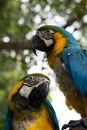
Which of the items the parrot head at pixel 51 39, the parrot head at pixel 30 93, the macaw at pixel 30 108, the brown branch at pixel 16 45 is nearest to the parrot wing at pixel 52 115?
the macaw at pixel 30 108

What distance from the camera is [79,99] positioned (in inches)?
150

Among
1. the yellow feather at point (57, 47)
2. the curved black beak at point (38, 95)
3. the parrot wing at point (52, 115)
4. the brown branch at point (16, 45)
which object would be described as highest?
the yellow feather at point (57, 47)

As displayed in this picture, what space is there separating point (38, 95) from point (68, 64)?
48 centimetres

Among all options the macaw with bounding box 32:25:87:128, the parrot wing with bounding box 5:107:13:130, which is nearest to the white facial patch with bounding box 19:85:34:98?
the parrot wing with bounding box 5:107:13:130

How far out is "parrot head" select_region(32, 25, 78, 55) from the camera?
4.08 m

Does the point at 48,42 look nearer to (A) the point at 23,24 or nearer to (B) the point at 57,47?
(B) the point at 57,47

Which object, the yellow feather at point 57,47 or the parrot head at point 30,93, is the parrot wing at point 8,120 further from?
the yellow feather at point 57,47

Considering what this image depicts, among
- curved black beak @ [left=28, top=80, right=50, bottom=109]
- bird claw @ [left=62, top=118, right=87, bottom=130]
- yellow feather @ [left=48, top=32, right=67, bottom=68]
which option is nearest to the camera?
bird claw @ [left=62, top=118, right=87, bottom=130]

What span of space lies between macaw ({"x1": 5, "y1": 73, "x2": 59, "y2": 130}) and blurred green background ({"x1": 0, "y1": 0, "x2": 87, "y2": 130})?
6.46 feet

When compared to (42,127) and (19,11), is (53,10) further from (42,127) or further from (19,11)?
(42,127)

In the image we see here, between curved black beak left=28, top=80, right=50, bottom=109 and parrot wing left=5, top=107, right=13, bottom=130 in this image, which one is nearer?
curved black beak left=28, top=80, right=50, bottom=109

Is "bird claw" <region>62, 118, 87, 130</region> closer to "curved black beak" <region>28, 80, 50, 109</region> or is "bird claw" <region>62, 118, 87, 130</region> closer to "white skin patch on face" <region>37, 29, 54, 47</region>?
"curved black beak" <region>28, 80, 50, 109</region>

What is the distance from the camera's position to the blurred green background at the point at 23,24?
594cm

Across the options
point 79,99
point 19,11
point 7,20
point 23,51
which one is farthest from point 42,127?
point 19,11
